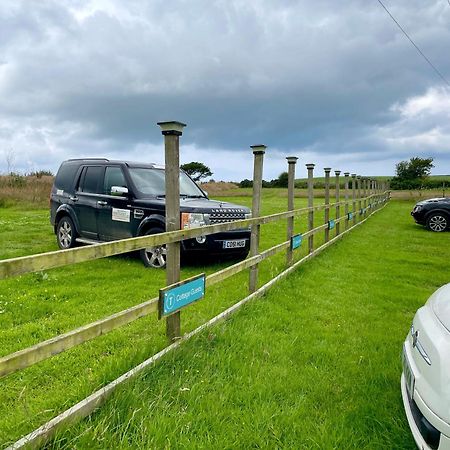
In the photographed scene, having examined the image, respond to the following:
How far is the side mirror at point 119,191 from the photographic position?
22.9 feet

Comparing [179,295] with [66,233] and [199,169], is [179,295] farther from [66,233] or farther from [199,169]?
[199,169]

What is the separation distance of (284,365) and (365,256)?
20.0 ft

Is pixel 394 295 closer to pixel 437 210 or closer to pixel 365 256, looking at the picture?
pixel 365 256

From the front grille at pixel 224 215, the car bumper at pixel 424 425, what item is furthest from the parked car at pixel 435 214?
the car bumper at pixel 424 425

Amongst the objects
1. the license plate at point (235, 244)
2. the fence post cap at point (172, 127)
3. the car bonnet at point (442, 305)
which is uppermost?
the fence post cap at point (172, 127)

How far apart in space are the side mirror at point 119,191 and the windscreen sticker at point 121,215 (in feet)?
0.86

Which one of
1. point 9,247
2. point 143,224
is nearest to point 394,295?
point 143,224

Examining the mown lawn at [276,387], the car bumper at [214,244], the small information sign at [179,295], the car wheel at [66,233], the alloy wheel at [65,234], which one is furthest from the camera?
the alloy wheel at [65,234]

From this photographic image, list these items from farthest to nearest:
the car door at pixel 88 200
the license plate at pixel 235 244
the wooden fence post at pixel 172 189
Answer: the car door at pixel 88 200 < the license plate at pixel 235 244 < the wooden fence post at pixel 172 189

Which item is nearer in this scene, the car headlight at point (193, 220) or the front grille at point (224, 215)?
the car headlight at point (193, 220)

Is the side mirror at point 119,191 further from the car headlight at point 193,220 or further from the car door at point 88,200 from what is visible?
the car headlight at point 193,220

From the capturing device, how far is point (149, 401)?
2.62 m

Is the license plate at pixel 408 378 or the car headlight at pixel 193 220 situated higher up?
the car headlight at pixel 193 220

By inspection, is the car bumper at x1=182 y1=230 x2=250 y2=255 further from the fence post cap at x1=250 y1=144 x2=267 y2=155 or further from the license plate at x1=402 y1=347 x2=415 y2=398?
the license plate at x1=402 y1=347 x2=415 y2=398
